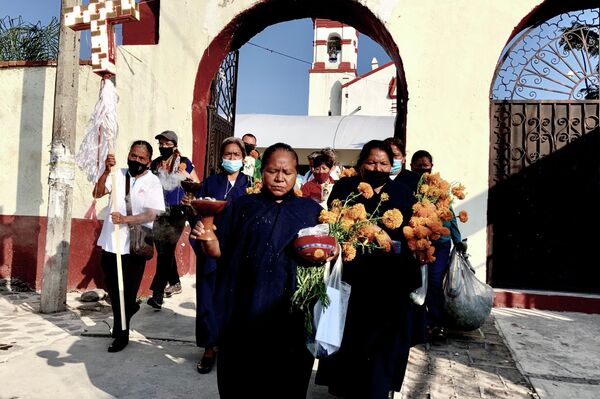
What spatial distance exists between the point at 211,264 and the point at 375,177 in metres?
1.40

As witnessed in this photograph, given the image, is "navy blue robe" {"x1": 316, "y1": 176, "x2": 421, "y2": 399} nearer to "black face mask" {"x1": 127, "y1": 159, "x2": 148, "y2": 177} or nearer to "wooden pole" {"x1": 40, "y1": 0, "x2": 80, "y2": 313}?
"black face mask" {"x1": 127, "y1": 159, "x2": 148, "y2": 177}

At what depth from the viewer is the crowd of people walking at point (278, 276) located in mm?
2301

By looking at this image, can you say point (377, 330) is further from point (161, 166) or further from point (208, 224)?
point (161, 166)

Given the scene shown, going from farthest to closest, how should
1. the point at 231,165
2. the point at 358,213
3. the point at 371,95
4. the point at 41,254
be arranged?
the point at 371,95 → the point at 41,254 → the point at 231,165 → the point at 358,213

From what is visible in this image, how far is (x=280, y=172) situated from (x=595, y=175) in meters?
5.30

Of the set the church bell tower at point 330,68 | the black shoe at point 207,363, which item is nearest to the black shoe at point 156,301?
the black shoe at point 207,363

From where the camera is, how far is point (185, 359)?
3.90m

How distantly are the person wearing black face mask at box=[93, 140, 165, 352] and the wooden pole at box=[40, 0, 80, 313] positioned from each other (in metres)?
1.60

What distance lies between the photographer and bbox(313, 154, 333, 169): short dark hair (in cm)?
494

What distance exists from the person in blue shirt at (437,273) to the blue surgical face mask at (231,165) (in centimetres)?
166

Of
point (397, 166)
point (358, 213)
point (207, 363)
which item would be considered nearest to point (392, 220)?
point (358, 213)

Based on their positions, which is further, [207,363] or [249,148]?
[249,148]

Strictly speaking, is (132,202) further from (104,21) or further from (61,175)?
(104,21)

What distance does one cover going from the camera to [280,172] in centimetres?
242
